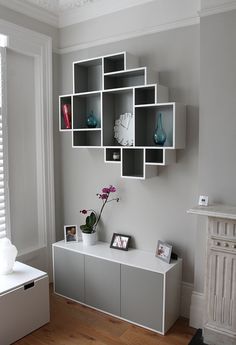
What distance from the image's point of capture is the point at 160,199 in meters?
2.80

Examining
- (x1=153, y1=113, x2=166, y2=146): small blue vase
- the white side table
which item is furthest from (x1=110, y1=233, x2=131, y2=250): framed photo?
(x1=153, y1=113, x2=166, y2=146): small blue vase

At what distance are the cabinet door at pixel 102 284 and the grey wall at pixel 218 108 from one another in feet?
3.44

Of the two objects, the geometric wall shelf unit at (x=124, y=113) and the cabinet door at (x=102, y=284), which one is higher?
the geometric wall shelf unit at (x=124, y=113)

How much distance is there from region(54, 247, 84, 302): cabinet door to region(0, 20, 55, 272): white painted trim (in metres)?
0.32

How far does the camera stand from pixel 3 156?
9.54 ft

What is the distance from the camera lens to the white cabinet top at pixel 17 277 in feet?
7.96

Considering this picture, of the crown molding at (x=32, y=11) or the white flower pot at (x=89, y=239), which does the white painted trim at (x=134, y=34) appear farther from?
the white flower pot at (x=89, y=239)

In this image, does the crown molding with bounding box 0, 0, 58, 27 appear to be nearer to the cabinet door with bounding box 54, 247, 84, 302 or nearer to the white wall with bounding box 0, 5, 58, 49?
the white wall with bounding box 0, 5, 58, 49

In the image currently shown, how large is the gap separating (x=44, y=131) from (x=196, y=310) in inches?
85.8

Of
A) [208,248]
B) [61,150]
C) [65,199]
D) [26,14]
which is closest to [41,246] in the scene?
[65,199]

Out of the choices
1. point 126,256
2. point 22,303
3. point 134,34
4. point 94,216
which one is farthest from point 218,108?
point 22,303

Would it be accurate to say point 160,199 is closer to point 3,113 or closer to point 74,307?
point 74,307

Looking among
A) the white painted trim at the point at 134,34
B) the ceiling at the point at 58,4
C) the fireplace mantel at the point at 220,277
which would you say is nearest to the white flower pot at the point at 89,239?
the fireplace mantel at the point at 220,277

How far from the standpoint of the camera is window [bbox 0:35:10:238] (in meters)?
2.83
